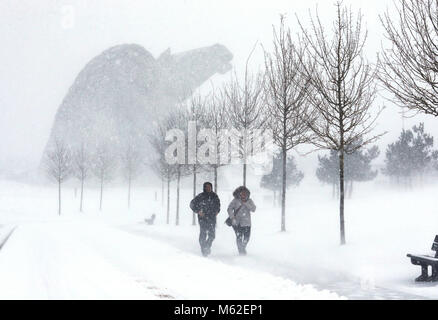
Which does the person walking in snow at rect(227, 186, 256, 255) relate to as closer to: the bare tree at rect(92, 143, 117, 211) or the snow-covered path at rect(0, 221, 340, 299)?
the snow-covered path at rect(0, 221, 340, 299)

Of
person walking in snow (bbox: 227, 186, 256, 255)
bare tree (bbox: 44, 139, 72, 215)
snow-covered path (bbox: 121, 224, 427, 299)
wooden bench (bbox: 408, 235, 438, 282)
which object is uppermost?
bare tree (bbox: 44, 139, 72, 215)

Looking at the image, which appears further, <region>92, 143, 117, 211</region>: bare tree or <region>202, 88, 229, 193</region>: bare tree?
<region>92, 143, 117, 211</region>: bare tree

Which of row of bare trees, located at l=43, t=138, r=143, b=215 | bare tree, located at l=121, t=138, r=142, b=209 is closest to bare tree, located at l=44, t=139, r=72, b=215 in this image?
row of bare trees, located at l=43, t=138, r=143, b=215

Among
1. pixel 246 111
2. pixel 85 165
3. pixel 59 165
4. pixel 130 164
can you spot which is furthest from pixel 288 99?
pixel 85 165

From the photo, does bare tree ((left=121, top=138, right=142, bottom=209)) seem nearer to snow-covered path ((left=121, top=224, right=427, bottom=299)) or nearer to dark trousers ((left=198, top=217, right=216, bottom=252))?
dark trousers ((left=198, top=217, right=216, bottom=252))

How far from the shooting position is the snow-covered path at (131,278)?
17.5 feet

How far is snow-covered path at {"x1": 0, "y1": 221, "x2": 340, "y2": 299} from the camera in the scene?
5.35m

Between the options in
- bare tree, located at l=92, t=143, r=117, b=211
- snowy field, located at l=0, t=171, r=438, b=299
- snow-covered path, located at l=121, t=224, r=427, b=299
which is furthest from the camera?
bare tree, located at l=92, t=143, r=117, b=211

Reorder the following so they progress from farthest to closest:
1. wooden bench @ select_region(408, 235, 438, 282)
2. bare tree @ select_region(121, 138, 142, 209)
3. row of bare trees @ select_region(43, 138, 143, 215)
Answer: bare tree @ select_region(121, 138, 142, 209) < row of bare trees @ select_region(43, 138, 143, 215) < wooden bench @ select_region(408, 235, 438, 282)

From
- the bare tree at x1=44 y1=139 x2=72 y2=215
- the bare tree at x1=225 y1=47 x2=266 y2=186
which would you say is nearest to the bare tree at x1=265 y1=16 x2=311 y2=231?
the bare tree at x1=225 y1=47 x2=266 y2=186

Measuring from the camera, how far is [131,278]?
21.4ft

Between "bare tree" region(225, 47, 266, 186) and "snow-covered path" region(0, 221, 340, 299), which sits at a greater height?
"bare tree" region(225, 47, 266, 186)

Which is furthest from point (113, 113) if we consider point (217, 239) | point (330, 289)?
point (330, 289)
